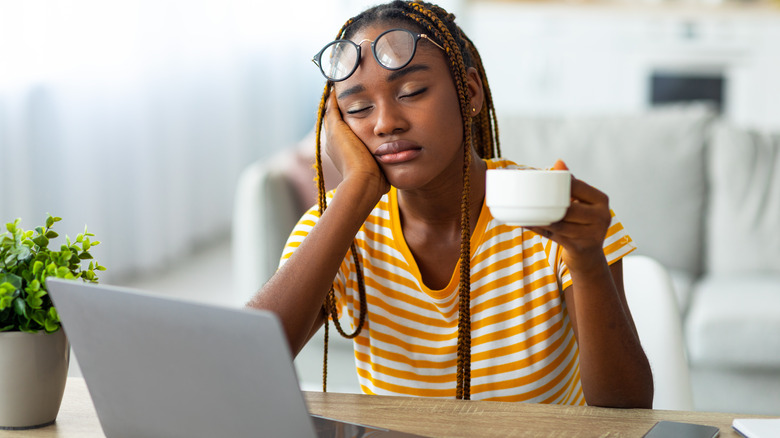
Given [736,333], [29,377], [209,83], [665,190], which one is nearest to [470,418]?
[29,377]

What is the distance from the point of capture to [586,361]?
0.96 m

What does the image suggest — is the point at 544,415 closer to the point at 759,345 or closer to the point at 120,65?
the point at 759,345

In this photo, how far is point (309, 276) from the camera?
3.18 feet

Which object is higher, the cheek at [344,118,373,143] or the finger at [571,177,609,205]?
the cheek at [344,118,373,143]

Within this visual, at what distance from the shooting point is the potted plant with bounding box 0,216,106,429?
0.79m

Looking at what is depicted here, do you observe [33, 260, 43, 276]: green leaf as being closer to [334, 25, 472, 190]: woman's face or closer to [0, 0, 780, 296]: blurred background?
[334, 25, 472, 190]: woman's face

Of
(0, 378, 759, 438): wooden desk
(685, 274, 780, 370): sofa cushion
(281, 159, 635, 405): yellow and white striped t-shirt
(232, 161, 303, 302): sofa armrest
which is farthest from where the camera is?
(232, 161, 303, 302): sofa armrest

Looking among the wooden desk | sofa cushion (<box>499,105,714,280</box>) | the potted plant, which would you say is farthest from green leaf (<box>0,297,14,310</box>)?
sofa cushion (<box>499,105,714,280</box>)

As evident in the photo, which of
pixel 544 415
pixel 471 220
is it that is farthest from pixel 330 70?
pixel 544 415

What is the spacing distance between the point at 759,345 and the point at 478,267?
1.31 meters

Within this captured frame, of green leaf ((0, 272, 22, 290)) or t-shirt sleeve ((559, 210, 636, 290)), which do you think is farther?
t-shirt sleeve ((559, 210, 636, 290))

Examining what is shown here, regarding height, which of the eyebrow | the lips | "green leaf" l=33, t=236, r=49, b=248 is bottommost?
A: "green leaf" l=33, t=236, r=49, b=248

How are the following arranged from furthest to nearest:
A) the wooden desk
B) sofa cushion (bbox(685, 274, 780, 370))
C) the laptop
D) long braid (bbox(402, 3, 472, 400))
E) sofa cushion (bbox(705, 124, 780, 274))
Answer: sofa cushion (bbox(705, 124, 780, 274)) → sofa cushion (bbox(685, 274, 780, 370)) → long braid (bbox(402, 3, 472, 400)) → the wooden desk → the laptop

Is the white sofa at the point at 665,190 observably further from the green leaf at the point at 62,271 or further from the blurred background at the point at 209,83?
the green leaf at the point at 62,271
